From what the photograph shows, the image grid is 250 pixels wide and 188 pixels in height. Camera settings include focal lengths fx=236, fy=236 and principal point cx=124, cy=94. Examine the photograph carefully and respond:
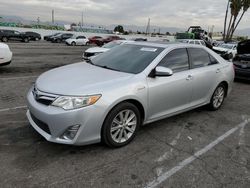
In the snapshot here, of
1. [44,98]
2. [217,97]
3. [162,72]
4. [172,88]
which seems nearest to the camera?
[44,98]

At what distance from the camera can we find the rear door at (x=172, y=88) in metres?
3.74

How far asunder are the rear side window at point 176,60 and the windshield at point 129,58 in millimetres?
178

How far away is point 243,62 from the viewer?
8945 mm

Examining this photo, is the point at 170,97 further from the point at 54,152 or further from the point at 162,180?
the point at 54,152

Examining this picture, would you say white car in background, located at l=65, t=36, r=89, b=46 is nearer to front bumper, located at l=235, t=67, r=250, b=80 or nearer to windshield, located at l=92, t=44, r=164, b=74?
front bumper, located at l=235, t=67, r=250, b=80

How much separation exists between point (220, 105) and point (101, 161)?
3605 millimetres

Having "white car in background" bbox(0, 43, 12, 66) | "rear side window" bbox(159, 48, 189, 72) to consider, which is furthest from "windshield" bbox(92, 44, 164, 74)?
"white car in background" bbox(0, 43, 12, 66)

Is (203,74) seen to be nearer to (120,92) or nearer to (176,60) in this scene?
(176,60)

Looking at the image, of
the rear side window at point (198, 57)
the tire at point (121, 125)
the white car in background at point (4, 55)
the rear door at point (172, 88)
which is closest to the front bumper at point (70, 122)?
the tire at point (121, 125)

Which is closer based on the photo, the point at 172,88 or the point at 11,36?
the point at 172,88

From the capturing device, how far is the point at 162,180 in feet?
9.28

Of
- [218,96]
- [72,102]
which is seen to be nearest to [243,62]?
[218,96]

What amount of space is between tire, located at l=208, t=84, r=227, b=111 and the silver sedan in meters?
0.24

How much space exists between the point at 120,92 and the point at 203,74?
2167 mm
